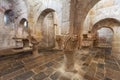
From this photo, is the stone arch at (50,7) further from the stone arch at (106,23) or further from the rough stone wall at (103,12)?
the stone arch at (106,23)

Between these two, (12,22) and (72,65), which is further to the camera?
(12,22)

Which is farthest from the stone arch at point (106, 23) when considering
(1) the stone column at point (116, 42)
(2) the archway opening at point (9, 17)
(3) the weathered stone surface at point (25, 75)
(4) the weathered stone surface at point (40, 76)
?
(2) the archway opening at point (9, 17)

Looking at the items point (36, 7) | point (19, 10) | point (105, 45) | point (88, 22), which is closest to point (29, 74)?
point (36, 7)

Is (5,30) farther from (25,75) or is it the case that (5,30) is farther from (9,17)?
(25,75)

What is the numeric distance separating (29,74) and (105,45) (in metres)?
8.59

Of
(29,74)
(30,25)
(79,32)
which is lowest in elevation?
(29,74)

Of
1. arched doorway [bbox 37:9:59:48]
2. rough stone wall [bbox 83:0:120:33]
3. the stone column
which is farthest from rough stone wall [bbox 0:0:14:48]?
the stone column

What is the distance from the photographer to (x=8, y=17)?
297 inches

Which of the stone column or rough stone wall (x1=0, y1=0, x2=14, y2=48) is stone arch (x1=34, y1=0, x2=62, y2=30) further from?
the stone column

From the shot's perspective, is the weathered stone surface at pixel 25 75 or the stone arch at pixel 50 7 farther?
the stone arch at pixel 50 7

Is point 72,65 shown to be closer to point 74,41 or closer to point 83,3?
point 74,41

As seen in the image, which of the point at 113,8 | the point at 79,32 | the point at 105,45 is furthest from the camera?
the point at 105,45

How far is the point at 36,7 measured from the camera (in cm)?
409

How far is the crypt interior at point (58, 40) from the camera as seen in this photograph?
2.50 m
